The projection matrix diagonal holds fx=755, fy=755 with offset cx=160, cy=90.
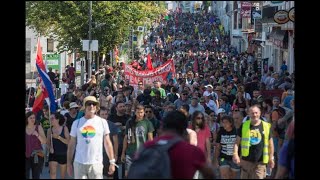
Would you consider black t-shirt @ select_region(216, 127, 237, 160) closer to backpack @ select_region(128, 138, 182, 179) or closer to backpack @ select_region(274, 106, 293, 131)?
backpack @ select_region(274, 106, 293, 131)

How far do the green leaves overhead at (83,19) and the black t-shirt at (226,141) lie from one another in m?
20.7

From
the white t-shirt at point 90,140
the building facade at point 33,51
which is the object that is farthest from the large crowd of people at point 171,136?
the building facade at point 33,51

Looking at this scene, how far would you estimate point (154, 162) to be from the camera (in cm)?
644

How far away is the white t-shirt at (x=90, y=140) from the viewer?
365 inches

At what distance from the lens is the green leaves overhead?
3150 centimetres

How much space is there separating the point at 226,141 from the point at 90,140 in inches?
87.8

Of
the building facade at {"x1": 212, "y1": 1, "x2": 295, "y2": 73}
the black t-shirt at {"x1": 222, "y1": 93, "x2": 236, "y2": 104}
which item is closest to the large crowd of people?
the black t-shirt at {"x1": 222, "y1": 93, "x2": 236, "y2": 104}

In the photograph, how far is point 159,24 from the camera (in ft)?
294

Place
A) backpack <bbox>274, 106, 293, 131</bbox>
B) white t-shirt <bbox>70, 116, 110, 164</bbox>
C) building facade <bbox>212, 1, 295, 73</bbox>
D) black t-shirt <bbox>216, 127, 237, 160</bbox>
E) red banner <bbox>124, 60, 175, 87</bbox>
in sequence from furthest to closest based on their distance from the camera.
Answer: building facade <bbox>212, 1, 295, 73</bbox>
red banner <bbox>124, 60, 175, 87</bbox>
backpack <bbox>274, 106, 293, 131</bbox>
black t-shirt <bbox>216, 127, 237, 160</bbox>
white t-shirt <bbox>70, 116, 110, 164</bbox>

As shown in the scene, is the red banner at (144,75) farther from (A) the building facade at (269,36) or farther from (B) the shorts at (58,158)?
(B) the shorts at (58,158)

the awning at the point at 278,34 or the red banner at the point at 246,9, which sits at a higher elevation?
the red banner at the point at 246,9

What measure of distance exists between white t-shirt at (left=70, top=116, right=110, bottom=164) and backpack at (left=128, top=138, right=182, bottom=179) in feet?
9.08

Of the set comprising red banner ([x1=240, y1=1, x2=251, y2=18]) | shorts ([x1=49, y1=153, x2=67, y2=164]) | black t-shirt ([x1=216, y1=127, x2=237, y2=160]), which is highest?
red banner ([x1=240, y1=1, x2=251, y2=18])

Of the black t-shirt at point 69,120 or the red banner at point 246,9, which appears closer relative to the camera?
the black t-shirt at point 69,120
